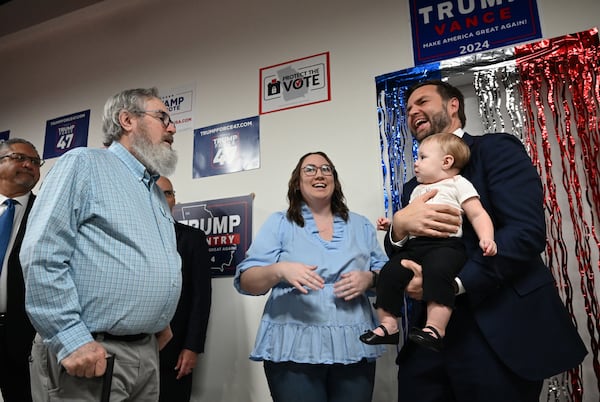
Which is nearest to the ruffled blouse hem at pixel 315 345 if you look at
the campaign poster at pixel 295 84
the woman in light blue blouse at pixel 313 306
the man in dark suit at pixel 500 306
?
the woman in light blue blouse at pixel 313 306

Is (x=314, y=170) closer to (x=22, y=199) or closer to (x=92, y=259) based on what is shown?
(x=92, y=259)

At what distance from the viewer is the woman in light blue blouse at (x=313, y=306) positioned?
5.23 ft

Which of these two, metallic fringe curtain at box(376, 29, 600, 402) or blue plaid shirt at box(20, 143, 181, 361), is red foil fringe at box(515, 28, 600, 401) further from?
blue plaid shirt at box(20, 143, 181, 361)

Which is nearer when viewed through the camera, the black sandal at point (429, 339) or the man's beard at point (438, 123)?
the black sandal at point (429, 339)

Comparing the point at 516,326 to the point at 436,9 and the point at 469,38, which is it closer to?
the point at 469,38

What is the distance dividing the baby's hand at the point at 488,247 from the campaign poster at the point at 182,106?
2419mm

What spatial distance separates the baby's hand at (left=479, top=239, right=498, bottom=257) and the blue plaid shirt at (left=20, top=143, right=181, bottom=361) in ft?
3.13

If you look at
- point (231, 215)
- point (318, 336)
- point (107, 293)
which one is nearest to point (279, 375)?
point (318, 336)

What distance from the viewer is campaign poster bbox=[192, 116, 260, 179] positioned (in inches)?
111

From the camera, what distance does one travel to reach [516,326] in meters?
1.17

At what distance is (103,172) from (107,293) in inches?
15.1

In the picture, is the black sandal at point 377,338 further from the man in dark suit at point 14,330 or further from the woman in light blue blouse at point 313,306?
the man in dark suit at point 14,330

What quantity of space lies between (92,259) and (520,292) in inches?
48.7

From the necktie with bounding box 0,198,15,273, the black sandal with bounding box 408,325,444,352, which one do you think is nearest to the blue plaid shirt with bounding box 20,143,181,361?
the black sandal with bounding box 408,325,444,352
